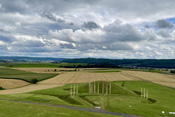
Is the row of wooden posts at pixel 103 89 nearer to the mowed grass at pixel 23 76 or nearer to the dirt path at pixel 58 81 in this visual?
the dirt path at pixel 58 81

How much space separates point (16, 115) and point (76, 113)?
1293 centimetres

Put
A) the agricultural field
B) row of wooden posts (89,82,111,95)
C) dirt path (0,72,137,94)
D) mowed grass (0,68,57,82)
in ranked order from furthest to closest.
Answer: mowed grass (0,68,57,82) < dirt path (0,72,137,94) < row of wooden posts (89,82,111,95) < the agricultural field

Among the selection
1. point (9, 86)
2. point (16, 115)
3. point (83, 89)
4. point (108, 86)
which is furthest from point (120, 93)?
point (9, 86)

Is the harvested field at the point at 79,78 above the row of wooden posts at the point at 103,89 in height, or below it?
below

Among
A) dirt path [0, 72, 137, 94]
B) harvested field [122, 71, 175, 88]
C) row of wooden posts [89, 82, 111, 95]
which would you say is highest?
row of wooden posts [89, 82, 111, 95]

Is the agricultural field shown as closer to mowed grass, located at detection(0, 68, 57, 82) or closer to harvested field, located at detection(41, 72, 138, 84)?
mowed grass, located at detection(0, 68, 57, 82)

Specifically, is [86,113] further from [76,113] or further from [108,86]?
[108,86]

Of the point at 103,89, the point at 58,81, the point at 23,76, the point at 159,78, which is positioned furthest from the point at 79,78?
the point at 159,78

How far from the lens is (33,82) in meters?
100

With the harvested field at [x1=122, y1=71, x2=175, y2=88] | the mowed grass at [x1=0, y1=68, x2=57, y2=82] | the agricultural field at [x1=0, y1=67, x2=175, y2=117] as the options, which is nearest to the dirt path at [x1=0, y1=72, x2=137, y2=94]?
the agricultural field at [x1=0, y1=67, x2=175, y2=117]

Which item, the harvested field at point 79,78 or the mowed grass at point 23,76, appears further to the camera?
the harvested field at point 79,78

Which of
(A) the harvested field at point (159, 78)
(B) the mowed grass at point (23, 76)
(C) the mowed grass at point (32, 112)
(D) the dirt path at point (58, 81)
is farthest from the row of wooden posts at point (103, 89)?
(A) the harvested field at point (159, 78)

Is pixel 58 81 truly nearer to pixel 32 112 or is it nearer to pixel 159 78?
pixel 32 112

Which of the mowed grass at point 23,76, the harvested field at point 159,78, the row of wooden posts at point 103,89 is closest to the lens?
the row of wooden posts at point 103,89
